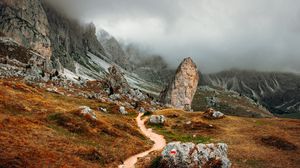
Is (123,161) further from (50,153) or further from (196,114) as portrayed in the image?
(196,114)

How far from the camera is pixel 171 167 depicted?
111ft

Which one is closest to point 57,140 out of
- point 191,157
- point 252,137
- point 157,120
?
point 191,157

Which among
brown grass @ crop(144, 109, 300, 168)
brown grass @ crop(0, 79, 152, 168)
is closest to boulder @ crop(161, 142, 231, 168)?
brown grass @ crop(0, 79, 152, 168)

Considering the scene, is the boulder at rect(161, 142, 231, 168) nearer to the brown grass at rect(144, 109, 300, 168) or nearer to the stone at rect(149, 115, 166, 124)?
the brown grass at rect(144, 109, 300, 168)

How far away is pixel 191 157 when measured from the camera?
3462 cm

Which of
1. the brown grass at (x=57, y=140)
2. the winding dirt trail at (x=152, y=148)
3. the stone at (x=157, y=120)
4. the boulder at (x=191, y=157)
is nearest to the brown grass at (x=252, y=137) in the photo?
the stone at (x=157, y=120)

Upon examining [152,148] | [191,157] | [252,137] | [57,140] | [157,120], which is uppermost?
[252,137]

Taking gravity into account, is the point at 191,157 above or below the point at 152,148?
above

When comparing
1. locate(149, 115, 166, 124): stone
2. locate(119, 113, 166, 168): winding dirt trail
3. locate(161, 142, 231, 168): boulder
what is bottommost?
locate(119, 113, 166, 168): winding dirt trail

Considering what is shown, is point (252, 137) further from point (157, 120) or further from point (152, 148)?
point (157, 120)

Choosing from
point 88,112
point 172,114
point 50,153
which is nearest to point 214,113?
point 172,114

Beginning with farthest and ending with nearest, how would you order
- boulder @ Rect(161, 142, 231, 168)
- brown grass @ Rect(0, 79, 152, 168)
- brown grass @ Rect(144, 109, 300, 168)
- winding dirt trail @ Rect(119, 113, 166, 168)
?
brown grass @ Rect(144, 109, 300, 168), winding dirt trail @ Rect(119, 113, 166, 168), boulder @ Rect(161, 142, 231, 168), brown grass @ Rect(0, 79, 152, 168)

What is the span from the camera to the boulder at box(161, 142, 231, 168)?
34.2 metres

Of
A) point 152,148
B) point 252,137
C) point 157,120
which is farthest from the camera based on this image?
point 157,120
